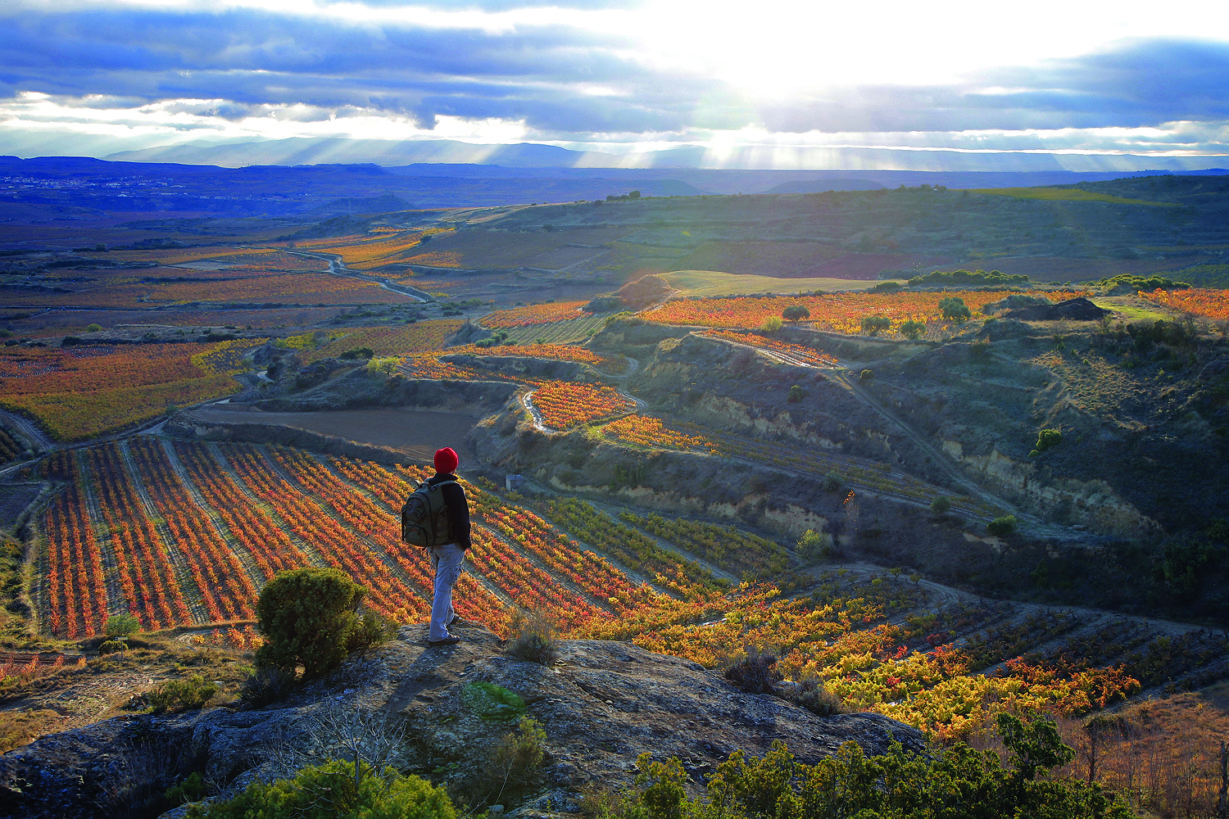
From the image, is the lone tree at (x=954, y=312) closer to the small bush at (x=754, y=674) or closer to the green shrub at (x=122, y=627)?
the small bush at (x=754, y=674)

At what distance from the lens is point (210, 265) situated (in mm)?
157625

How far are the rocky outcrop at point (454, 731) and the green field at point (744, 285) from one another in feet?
193

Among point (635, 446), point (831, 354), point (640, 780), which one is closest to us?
point (640, 780)

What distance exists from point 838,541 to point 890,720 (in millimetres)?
14791

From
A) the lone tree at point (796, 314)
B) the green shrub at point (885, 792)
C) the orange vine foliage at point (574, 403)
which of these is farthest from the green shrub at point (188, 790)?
the lone tree at point (796, 314)

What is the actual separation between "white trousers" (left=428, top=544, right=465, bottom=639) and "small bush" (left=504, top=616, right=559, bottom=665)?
1.15 m

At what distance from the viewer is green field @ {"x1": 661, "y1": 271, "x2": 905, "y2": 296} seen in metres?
67.6

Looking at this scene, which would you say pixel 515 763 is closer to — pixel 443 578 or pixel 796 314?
pixel 443 578

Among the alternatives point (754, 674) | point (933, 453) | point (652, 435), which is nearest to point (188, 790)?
point (754, 674)

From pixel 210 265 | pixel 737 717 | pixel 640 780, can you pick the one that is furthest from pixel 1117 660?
pixel 210 265

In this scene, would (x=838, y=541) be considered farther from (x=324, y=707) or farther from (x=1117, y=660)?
(x=324, y=707)

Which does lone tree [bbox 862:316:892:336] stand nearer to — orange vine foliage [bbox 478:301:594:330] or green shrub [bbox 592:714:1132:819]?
green shrub [bbox 592:714:1132:819]

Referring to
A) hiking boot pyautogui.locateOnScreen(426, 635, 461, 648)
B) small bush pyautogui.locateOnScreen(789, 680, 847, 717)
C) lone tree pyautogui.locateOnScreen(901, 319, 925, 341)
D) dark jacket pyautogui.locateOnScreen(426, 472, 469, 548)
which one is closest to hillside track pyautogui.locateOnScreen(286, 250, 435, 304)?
lone tree pyautogui.locateOnScreen(901, 319, 925, 341)

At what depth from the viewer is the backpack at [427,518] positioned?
32.6 ft
